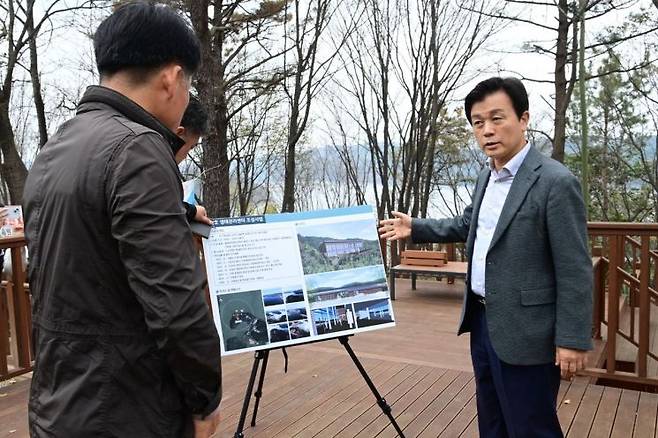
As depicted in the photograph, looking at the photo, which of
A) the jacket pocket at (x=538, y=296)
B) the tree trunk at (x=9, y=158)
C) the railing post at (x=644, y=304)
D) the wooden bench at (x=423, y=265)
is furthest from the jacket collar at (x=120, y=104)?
the tree trunk at (x=9, y=158)

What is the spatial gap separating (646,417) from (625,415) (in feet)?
0.32

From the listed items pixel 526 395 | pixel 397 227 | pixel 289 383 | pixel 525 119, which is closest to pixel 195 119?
pixel 397 227

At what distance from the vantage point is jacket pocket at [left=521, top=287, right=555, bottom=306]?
1676 millimetres

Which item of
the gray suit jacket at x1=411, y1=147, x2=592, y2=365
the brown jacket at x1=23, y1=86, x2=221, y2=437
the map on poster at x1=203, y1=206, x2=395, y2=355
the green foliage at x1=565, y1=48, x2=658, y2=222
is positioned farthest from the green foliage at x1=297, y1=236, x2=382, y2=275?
the green foliage at x1=565, y1=48, x2=658, y2=222

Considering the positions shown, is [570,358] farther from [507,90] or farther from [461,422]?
[461,422]

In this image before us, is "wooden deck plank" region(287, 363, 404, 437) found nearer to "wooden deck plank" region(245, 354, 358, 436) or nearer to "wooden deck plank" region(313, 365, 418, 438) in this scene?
"wooden deck plank" region(313, 365, 418, 438)

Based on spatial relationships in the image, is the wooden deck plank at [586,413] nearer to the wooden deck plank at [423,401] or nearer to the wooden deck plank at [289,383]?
the wooden deck plank at [423,401]

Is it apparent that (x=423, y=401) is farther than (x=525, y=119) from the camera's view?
Yes

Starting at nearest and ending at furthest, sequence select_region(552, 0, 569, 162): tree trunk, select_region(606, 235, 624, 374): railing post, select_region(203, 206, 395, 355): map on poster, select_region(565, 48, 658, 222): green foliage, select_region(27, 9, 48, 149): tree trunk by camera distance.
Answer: select_region(203, 206, 395, 355): map on poster → select_region(606, 235, 624, 374): railing post → select_region(552, 0, 569, 162): tree trunk → select_region(27, 9, 48, 149): tree trunk → select_region(565, 48, 658, 222): green foliage

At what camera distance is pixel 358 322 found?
229 centimetres

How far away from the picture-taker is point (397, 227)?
226cm

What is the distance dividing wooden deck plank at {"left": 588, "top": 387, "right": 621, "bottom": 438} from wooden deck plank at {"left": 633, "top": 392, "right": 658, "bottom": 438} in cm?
11

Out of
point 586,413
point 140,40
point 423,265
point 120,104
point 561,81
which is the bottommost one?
point 586,413

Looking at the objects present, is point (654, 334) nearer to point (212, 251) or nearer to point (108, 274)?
point (212, 251)
